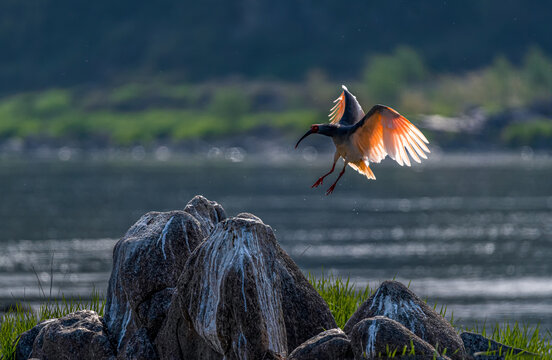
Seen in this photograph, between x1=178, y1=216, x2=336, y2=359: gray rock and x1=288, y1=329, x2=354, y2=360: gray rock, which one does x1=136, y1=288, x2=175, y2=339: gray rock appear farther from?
x1=288, y1=329, x2=354, y2=360: gray rock

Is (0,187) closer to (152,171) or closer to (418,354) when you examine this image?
(152,171)

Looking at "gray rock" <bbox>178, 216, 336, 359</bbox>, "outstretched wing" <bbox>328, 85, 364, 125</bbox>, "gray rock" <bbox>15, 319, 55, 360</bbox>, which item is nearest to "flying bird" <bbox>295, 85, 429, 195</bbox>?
"outstretched wing" <bbox>328, 85, 364, 125</bbox>

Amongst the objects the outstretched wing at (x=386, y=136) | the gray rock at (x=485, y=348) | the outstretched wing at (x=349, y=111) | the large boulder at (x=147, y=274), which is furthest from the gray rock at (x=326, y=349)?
the outstretched wing at (x=349, y=111)

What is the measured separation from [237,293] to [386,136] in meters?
3.16

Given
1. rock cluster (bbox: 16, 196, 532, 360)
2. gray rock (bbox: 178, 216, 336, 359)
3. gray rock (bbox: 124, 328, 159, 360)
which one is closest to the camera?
rock cluster (bbox: 16, 196, 532, 360)

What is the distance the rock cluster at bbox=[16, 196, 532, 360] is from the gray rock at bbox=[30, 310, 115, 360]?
→ 0.01 meters

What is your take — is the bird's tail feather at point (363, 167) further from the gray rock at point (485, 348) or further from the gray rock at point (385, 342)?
the gray rock at point (385, 342)

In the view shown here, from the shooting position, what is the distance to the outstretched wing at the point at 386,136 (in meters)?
11.5

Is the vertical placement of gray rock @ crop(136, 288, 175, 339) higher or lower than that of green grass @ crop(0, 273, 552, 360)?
higher

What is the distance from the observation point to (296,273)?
1130cm

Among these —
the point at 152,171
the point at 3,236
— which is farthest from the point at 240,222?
the point at 152,171

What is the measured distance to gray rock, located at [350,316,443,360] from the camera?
9469mm

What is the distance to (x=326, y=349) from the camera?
9758 mm

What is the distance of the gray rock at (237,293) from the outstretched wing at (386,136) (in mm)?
2010
